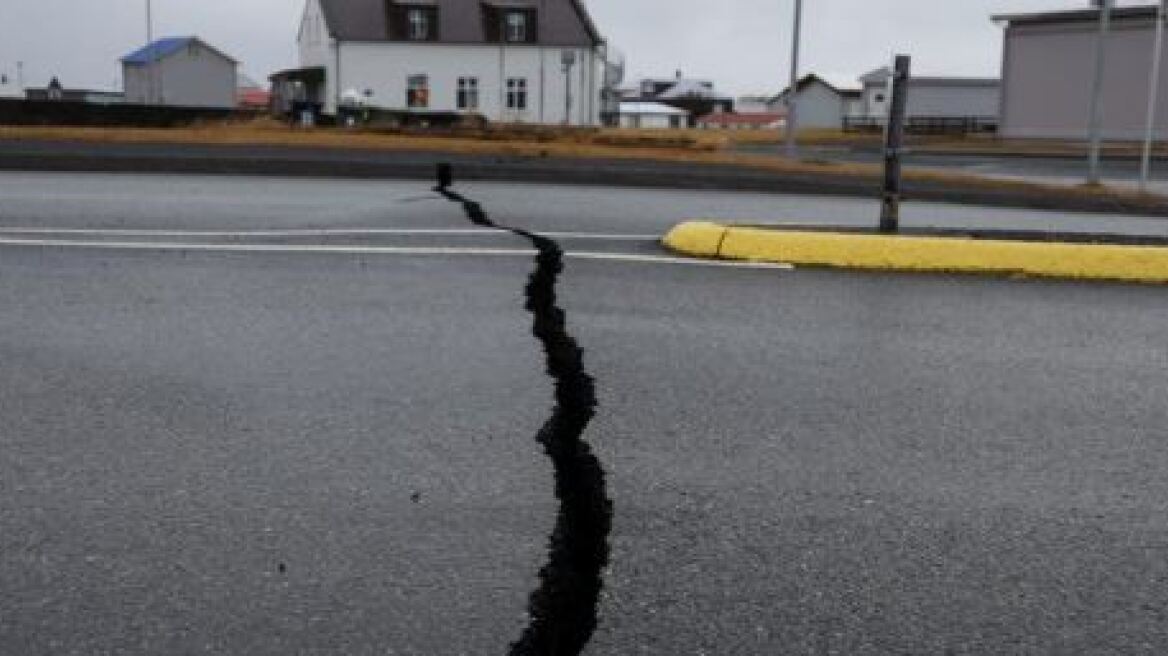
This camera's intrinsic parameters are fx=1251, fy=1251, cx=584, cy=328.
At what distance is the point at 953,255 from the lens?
729 cm

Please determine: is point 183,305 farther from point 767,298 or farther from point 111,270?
point 767,298

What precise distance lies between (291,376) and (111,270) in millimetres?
2804

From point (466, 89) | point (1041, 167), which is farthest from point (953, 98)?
point (1041, 167)

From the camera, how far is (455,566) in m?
2.55

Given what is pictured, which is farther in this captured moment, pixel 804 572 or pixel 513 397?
pixel 513 397

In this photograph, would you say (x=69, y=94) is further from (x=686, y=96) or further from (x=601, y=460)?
(x=601, y=460)

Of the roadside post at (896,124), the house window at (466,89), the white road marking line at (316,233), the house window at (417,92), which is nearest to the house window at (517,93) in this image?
the house window at (466,89)

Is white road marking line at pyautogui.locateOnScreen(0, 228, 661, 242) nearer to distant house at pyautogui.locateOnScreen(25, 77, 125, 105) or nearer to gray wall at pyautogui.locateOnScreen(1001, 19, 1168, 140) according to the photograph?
gray wall at pyautogui.locateOnScreen(1001, 19, 1168, 140)

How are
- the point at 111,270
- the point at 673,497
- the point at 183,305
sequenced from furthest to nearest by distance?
the point at 111,270
the point at 183,305
the point at 673,497

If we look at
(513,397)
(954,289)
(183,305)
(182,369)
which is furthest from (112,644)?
(954,289)

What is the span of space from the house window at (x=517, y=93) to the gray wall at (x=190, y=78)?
19739 mm

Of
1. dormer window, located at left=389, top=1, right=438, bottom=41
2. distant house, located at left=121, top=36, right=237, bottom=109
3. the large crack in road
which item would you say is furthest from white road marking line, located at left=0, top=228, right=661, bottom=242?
distant house, located at left=121, top=36, right=237, bottom=109

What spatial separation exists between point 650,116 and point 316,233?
237ft

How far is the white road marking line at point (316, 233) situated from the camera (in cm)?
809
